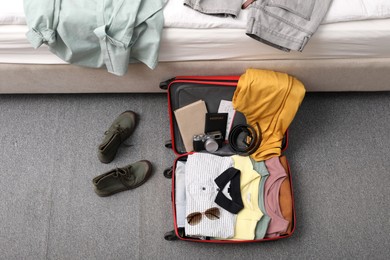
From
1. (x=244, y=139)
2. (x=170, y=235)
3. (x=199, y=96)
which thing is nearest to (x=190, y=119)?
(x=199, y=96)

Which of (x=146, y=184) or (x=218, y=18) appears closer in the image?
(x=218, y=18)

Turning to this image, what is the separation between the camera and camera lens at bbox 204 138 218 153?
137cm

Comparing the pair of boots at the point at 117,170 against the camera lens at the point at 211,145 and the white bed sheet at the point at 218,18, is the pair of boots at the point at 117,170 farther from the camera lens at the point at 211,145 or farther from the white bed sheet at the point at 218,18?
the white bed sheet at the point at 218,18

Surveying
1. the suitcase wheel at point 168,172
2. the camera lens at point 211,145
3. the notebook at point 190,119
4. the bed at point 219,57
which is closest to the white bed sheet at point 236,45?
the bed at point 219,57

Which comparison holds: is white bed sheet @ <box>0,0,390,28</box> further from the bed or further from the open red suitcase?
the open red suitcase

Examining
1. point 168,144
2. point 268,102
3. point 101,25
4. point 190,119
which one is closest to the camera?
point 101,25

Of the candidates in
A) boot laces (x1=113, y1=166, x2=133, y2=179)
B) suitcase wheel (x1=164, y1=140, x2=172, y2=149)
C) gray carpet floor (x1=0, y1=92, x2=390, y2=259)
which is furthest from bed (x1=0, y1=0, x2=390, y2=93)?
boot laces (x1=113, y1=166, x2=133, y2=179)

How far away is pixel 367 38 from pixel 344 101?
447 mm

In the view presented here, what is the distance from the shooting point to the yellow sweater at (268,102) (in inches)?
48.7

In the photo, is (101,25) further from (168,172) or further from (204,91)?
(168,172)

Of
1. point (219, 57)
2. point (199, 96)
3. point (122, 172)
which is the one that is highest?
point (219, 57)

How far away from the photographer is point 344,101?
1578 millimetres

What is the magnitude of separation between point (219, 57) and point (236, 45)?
0.08 m

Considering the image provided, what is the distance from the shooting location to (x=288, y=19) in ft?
3.77
